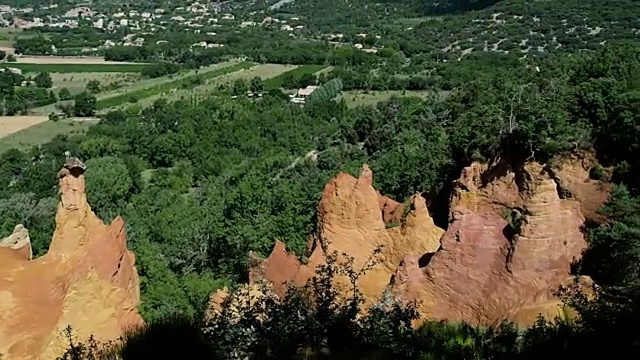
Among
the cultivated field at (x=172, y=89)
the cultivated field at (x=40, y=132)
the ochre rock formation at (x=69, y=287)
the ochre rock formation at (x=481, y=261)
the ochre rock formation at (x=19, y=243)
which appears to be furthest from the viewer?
the cultivated field at (x=172, y=89)

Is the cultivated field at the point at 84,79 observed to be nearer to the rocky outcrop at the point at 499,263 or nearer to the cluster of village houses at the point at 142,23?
the cluster of village houses at the point at 142,23

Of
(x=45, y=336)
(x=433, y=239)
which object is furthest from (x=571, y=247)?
(x=45, y=336)

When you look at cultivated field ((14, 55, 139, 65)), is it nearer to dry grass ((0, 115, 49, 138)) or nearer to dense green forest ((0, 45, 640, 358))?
dry grass ((0, 115, 49, 138))

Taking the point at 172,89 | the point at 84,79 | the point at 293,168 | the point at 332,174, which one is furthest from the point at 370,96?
the point at 332,174

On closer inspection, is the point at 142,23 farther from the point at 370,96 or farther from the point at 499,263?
the point at 499,263

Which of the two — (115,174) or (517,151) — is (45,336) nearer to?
(517,151)

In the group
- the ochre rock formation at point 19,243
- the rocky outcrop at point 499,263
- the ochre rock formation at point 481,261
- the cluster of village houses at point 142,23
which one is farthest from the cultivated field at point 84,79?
the rocky outcrop at point 499,263

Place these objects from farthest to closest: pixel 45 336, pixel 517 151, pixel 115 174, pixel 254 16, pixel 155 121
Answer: pixel 254 16 < pixel 155 121 < pixel 115 174 < pixel 517 151 < pixel 45 336
